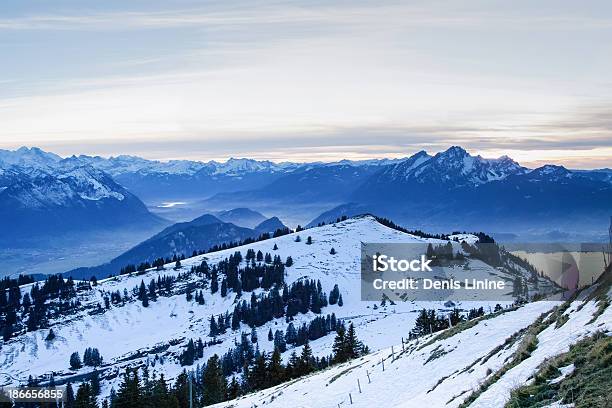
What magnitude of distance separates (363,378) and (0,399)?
84.8 m

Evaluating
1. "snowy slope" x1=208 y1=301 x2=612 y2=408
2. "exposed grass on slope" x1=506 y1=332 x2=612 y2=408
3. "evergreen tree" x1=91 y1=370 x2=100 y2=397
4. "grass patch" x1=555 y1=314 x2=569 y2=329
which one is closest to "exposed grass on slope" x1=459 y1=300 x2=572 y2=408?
"snowy slope" x1=208 y1=301 x2=612 y2=408

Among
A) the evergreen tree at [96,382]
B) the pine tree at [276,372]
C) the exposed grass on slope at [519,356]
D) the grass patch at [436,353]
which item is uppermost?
the exposed grass on slope at [519,356]

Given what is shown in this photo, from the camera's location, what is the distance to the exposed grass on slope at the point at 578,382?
1981cm

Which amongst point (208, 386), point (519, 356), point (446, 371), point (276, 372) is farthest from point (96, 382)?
point (519, 356)

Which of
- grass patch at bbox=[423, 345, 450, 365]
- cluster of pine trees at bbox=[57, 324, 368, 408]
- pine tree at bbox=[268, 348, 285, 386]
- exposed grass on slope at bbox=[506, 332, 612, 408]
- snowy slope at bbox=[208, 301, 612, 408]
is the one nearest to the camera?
exposed grass on slope at bbox=[506, 332, 612, 408]

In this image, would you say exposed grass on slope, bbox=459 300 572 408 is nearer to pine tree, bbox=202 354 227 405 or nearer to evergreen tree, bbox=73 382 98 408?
pine tree, bbox=202 354 227 405

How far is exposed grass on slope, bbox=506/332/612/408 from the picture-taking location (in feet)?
65.0

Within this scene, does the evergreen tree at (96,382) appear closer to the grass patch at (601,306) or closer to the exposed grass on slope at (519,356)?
the exposed grass on slope at (519,356)

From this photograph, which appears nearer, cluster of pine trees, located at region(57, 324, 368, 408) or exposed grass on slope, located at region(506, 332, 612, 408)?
exposed grass on slope, located at region(506, 332, 612, 408)

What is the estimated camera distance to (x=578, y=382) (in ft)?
70.6

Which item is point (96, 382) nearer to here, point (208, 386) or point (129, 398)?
point (208, 386)

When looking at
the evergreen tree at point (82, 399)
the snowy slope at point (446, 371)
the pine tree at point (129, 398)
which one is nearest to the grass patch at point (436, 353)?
the snowy slope at point (446, 371)

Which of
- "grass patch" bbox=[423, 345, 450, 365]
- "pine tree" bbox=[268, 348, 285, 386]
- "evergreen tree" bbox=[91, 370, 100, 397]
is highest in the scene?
"grass patch" bbox=[423, 345, 450, 365]

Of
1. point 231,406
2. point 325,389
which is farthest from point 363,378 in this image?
point 231,406
